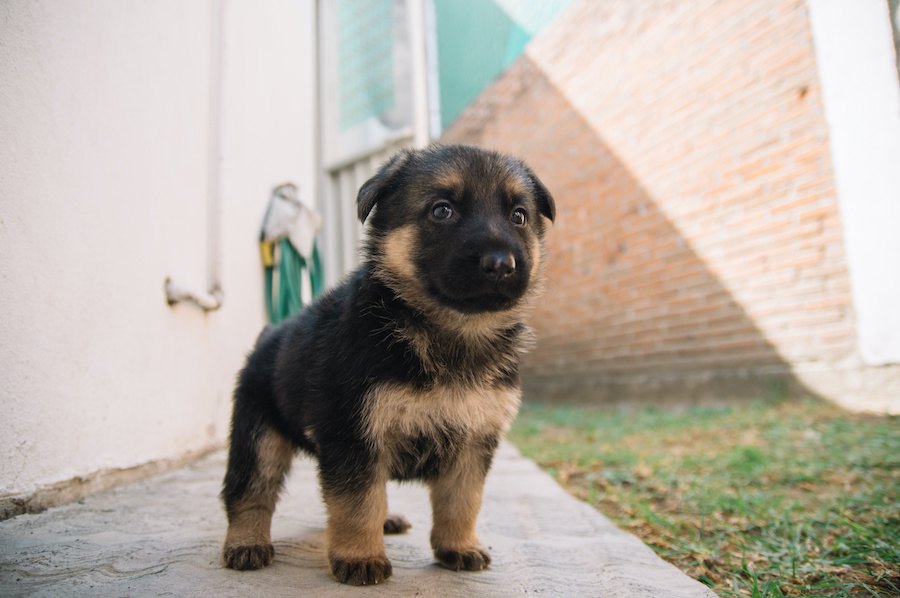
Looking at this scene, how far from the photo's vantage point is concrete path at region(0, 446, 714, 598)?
1950 millimetres

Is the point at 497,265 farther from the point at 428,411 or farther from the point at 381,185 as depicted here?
the point at 381,185

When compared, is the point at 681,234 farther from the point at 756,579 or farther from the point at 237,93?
the point at 756,579

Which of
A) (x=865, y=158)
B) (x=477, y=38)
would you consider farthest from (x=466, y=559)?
(x=477, y=38)

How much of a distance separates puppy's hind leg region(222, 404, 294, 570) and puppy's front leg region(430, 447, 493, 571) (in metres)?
0.66

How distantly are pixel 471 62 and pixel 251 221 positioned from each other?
23.8ft

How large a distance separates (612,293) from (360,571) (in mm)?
7696

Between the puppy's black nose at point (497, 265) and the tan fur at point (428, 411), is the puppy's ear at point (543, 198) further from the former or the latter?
the tan fur at point (428, 411)

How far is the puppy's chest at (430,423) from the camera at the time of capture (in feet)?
6.93

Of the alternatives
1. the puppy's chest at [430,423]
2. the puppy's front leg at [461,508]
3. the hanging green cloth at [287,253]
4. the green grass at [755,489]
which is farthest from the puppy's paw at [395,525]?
the hanging green cloth at [287,253]

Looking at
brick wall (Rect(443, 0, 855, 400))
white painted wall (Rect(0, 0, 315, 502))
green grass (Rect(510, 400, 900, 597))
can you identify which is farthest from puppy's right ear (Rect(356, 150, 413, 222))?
brick wall (Rect(443, 0, 855, 400))

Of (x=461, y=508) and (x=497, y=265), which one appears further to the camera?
(x=461, y=508)

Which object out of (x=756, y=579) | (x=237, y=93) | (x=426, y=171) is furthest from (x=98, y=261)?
(x=756, y=579)

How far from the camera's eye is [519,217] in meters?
2.65

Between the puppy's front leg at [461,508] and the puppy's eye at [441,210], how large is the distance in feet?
3.10
